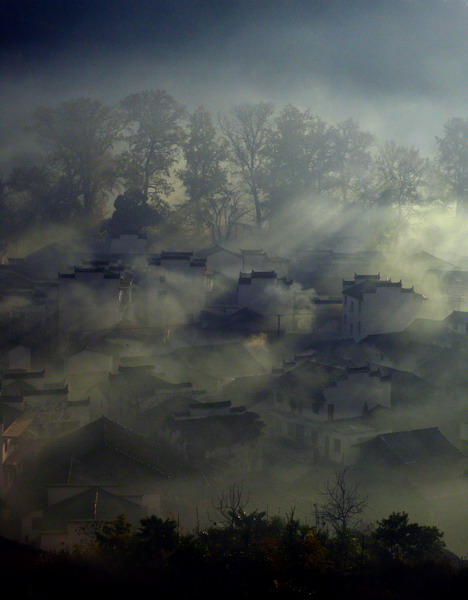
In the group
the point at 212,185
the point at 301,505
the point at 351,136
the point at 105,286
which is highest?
the point at 351,136

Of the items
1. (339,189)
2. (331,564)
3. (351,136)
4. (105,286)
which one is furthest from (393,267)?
(331,564)

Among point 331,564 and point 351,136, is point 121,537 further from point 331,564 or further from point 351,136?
Result: point 351,136

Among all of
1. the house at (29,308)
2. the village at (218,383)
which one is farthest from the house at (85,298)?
the house at (29,308)

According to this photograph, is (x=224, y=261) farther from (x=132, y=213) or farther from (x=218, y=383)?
(x=218, y=383)

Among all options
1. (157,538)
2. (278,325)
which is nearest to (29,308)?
(278,325)

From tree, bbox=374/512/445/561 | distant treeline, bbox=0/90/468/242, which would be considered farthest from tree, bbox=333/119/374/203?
tree, bbox=374/512/445/561
